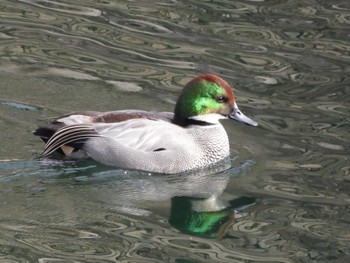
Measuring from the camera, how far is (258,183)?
10062 mm

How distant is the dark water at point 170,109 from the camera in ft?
28.4

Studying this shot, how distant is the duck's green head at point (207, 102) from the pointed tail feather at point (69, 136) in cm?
80

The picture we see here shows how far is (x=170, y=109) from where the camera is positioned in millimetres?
11594

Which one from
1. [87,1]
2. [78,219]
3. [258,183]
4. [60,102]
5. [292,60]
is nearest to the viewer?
[78,219]

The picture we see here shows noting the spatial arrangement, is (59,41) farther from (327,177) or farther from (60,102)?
(327,177)

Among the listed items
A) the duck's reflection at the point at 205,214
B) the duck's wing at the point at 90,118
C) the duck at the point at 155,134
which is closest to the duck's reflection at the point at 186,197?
the duck's reflection at the point at 205,214

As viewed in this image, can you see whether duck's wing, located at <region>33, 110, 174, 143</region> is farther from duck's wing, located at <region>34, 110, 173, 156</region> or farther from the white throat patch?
the white throat patch

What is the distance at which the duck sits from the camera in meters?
10.3

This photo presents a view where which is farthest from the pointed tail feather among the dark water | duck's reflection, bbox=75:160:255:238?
duck's reflection, bbox=75:160:255:238

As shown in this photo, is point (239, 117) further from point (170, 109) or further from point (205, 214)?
point (205, 214)

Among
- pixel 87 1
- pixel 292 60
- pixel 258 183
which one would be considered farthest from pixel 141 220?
pixel 87 1

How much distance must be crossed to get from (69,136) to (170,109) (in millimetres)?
1568

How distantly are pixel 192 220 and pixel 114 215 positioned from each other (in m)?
0.63

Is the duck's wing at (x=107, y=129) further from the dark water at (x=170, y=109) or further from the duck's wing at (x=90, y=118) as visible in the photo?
the dark water at (x=170, y=109)
